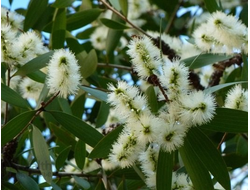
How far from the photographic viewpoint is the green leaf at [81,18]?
2.10 meters

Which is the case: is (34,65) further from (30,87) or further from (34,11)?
(34,11)

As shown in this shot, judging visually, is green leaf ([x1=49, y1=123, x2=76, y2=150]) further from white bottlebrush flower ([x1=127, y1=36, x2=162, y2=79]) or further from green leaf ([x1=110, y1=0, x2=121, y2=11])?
green leaf ([x1=110, y1=0, x2=121, y2=11])

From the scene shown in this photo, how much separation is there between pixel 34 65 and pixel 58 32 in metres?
0.36

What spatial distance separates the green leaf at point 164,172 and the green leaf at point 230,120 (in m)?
0.15

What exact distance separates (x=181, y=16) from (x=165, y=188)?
5.47ft

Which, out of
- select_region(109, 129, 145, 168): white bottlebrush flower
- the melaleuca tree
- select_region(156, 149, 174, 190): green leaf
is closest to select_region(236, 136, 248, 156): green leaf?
the melaleuca tree

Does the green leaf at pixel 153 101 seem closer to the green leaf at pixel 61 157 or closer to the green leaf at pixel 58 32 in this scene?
the green leaf at pixel 61 157

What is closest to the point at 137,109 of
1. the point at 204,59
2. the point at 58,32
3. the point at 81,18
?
the point at 204,59

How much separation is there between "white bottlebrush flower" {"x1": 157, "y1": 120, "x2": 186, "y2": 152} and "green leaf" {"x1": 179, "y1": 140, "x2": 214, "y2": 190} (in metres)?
0.10

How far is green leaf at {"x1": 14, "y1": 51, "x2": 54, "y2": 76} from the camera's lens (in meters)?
1.54

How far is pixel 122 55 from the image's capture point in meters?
2.60

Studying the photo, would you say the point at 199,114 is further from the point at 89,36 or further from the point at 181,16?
the point at 181,16

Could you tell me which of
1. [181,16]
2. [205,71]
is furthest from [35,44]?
[181,16]

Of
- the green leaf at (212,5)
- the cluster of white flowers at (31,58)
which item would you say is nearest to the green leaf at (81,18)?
the cluster of white flowers at (31,58)
